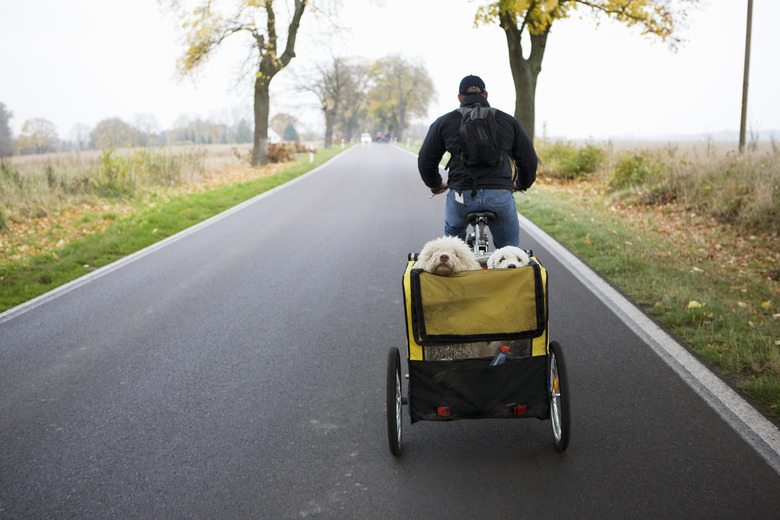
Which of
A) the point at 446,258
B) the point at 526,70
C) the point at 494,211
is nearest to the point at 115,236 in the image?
the point at 494,211

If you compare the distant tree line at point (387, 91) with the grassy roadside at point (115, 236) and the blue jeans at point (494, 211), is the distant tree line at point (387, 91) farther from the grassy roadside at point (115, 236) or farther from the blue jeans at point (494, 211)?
the blue jeans at point (494, 211)

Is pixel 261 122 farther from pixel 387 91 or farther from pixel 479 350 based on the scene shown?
pixel 387 91

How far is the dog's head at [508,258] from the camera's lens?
3527 millimetres

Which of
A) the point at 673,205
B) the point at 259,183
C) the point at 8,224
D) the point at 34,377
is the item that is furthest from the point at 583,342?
the point at 259,183

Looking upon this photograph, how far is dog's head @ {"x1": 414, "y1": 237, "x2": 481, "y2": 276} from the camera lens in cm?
331

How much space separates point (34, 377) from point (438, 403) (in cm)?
337

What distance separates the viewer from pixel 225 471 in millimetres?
3381

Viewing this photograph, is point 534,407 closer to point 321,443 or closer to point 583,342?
point 321,443

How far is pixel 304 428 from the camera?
3836 millimetres

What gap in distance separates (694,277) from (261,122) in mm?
24797

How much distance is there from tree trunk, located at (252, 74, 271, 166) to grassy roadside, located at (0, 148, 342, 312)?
10734 mm

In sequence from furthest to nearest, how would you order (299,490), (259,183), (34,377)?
1. (259,183)
2. (34,377)
3. (299,490)

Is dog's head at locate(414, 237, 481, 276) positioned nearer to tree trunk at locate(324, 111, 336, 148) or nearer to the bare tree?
the bare tree

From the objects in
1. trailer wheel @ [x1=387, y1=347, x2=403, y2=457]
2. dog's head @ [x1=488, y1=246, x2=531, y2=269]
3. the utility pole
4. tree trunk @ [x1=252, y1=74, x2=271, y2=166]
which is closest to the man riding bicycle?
dog's head @ [x1=488, y1=246, x2=531, y2=269]
